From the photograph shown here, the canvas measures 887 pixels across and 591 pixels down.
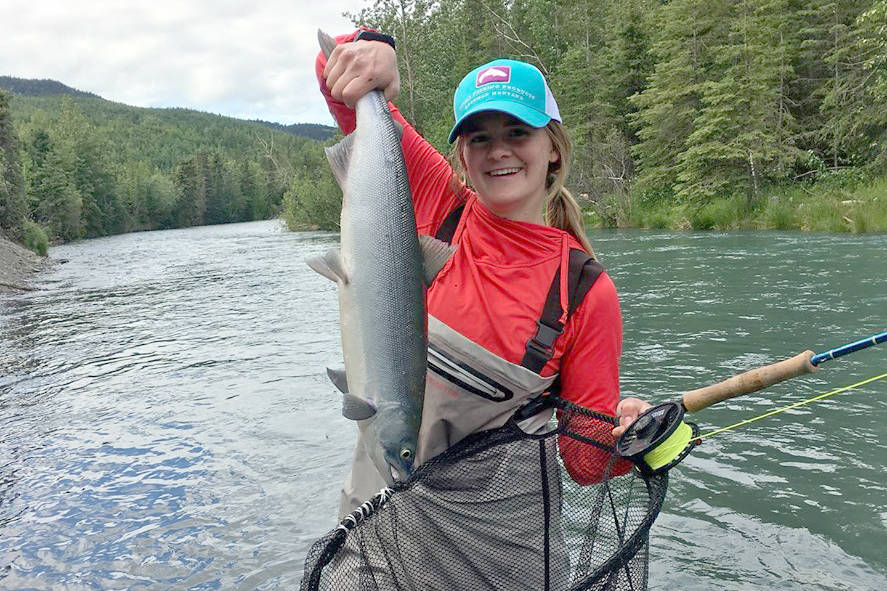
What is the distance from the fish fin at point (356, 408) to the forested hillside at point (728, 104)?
70.2 ft

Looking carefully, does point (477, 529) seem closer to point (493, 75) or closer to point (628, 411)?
point (628, 411)

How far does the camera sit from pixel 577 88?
3859 centimetres

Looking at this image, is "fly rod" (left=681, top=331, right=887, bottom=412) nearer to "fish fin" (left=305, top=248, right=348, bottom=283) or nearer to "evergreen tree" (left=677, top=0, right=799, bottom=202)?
"fish fin" (left=305, top=248, right=348, bottom=283)

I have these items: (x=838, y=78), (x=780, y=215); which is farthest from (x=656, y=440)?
(x=838, y=78)

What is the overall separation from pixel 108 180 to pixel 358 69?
86.6 m

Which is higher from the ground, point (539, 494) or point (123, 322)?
point (539, 494)

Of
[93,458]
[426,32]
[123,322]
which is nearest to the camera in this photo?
[93,458]

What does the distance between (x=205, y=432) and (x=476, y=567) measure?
634cm

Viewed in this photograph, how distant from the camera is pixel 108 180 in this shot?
80.0m

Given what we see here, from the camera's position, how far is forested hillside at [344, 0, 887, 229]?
25.3m

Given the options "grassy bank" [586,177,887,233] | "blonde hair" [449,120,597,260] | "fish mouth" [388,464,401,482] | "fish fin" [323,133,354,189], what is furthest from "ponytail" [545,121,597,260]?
"grassy bank" [586,177,887,233]

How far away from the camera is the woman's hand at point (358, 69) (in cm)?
252

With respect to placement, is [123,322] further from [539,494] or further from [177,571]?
[539,494]

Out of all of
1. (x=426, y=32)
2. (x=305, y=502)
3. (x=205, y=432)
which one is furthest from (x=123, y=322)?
Result: (x=426, y=32)
